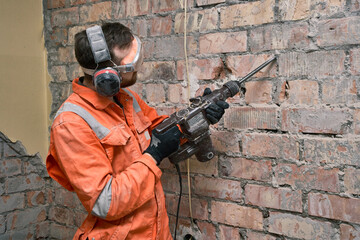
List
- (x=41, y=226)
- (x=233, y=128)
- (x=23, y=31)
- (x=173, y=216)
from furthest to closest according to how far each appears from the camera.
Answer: (x=41, y=226)
(x=23, y=31)
(x=173, y=216)
(x=233, y=128)

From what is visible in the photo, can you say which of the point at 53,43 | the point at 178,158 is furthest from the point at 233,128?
the point at 53,43

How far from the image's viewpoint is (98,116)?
1.28m

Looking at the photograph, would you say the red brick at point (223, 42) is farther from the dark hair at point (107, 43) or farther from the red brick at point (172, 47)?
the dark hair at point (107, 43)

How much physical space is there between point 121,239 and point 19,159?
3.43 ft

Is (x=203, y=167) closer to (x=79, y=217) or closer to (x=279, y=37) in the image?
(x=279, y=37)

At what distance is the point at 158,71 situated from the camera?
67.8 inches

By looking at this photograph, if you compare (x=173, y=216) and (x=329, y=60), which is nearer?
(x=329, y=60)

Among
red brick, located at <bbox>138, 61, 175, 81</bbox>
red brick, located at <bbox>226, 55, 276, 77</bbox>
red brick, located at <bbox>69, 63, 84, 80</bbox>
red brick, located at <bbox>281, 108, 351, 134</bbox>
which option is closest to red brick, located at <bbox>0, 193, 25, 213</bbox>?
red brick, located at <bbox>69, 63, 84, 80</bbox>

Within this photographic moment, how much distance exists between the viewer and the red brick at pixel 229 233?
60.8 inches

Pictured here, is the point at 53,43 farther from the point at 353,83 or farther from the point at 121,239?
the point at 353,83

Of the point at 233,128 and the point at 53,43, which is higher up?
the point at 53,43

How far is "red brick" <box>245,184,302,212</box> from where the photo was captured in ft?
4.59

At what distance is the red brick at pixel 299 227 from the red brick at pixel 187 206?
320mm

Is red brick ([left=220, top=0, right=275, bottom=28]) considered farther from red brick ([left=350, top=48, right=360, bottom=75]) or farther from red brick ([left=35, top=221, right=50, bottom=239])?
red brick ([left=35, top=221, right=50, bottom=239])
